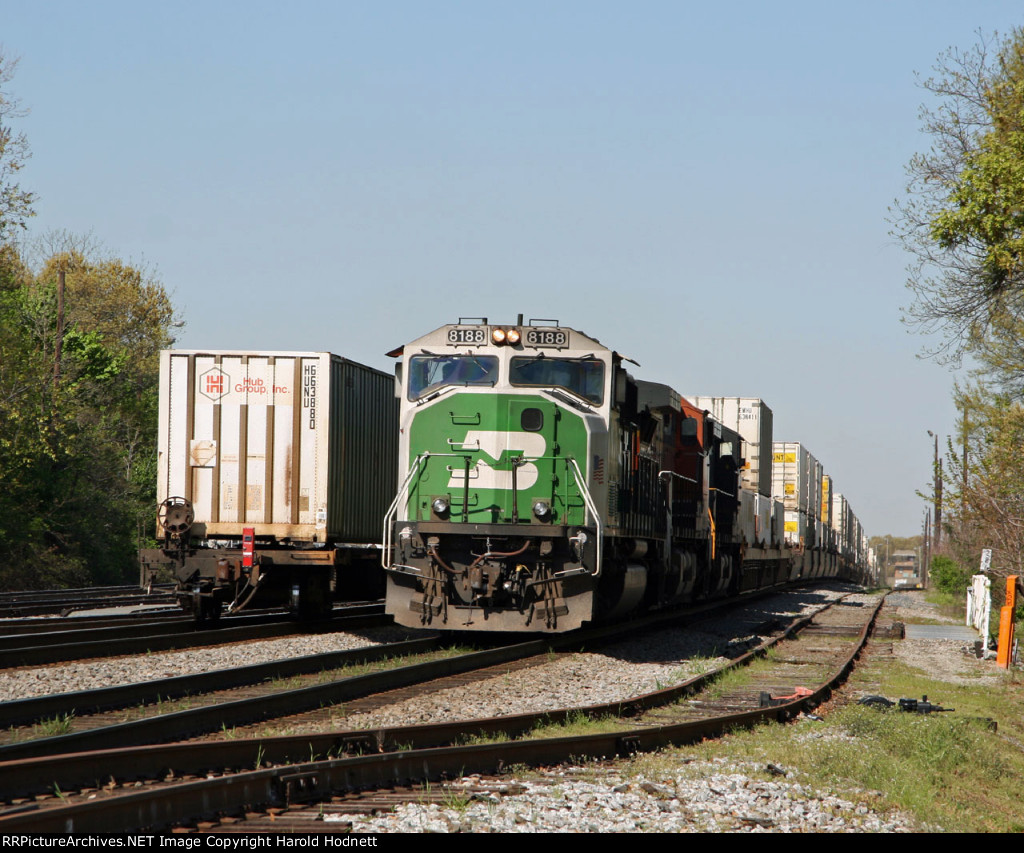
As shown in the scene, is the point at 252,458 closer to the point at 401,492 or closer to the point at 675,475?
the point at 401,492

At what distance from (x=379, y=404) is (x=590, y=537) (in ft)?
20.2

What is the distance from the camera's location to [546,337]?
14.1 metres

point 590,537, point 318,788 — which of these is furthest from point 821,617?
point 318,788

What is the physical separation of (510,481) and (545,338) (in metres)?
1.91

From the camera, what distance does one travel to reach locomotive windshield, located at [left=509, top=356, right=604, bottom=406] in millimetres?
13920

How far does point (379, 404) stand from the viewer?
60.2 feet

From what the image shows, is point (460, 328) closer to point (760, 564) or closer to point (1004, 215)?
point (1004, 215)

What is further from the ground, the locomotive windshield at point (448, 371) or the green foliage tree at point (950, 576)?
the locomotive windshield at point (448, 371)

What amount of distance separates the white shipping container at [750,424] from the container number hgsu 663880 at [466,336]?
56.8ft

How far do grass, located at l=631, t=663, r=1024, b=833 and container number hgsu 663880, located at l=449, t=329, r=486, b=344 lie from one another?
6195 mm

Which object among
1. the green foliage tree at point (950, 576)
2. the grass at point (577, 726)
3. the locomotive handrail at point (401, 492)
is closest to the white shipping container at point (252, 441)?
the locomotive handrail at point (401, 492)

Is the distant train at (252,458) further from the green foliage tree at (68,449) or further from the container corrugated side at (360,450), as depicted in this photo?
the green foliage tree at (68,449)

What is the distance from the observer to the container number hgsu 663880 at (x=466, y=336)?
46.2ft

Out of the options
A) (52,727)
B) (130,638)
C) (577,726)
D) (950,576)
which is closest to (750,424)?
(950,576)
